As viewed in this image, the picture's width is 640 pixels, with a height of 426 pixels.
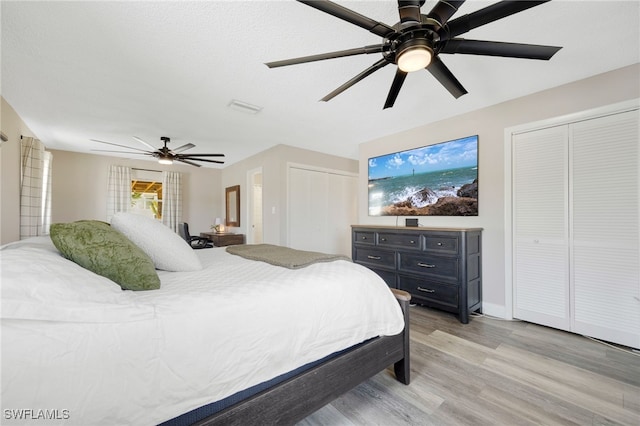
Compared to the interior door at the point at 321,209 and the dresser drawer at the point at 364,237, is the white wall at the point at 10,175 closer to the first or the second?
the interior door at the point at 321,209

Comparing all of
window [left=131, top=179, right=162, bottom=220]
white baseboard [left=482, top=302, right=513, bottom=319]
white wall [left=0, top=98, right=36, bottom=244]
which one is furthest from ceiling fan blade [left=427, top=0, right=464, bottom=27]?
window [left=131, top=179, right=162, bottom=220]

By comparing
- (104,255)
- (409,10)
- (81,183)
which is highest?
(409,10)

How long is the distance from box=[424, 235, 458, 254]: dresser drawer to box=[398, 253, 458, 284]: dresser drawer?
0.27 feet

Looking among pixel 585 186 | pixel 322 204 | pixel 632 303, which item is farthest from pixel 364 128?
pixel 632 303

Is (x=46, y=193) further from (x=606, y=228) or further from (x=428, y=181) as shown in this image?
(x=606, y=228)

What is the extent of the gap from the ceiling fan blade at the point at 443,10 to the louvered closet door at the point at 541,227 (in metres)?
2.07

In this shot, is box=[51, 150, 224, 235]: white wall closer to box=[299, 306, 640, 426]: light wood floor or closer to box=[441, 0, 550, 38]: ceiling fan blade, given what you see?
box=[299, 306, 640, 426]: light wood floor

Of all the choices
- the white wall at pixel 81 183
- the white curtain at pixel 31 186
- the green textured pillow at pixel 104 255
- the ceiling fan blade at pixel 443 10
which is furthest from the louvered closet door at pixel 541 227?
the white wall at pixel 81 183

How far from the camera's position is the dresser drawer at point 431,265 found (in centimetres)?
268

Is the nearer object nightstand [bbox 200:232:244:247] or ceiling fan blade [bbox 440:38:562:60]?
ceiling fan blade [bbox 440:38:562:60]

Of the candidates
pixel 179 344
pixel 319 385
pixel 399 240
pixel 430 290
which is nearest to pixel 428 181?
pixel 399 240

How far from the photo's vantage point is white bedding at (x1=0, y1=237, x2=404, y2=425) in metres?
0.70

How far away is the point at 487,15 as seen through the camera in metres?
1.23

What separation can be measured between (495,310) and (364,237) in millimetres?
1674
